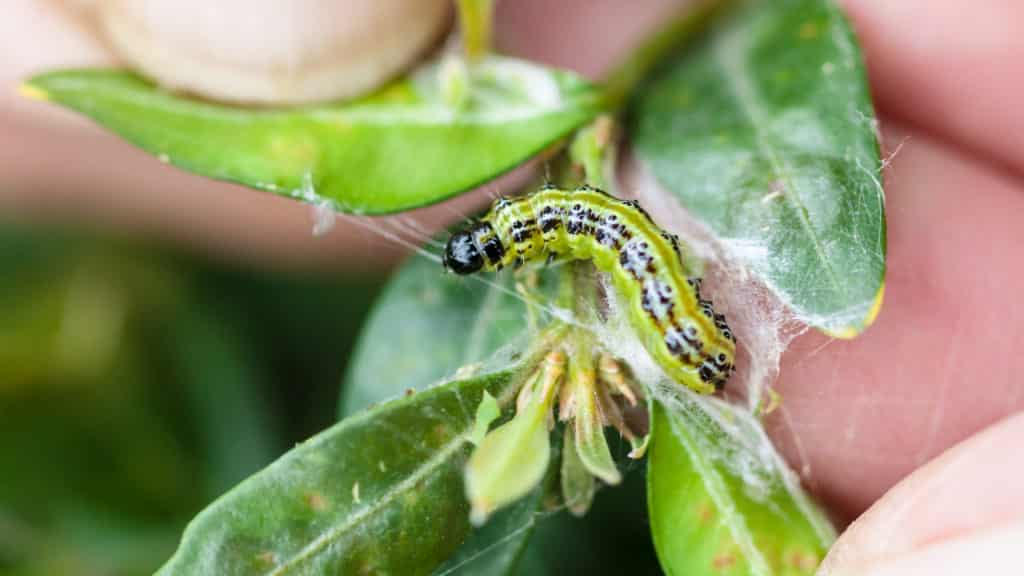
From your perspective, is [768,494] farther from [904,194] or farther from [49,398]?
[49,398]

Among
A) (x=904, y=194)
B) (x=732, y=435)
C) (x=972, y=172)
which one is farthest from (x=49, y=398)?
(x=972, y=172)

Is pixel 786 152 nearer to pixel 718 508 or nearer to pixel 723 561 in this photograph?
pixel 718 508

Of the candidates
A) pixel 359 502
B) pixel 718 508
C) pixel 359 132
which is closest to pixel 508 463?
pixel 359 502

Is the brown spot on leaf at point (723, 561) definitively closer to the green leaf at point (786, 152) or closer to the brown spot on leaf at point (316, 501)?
the green leaf at point (786, 152)

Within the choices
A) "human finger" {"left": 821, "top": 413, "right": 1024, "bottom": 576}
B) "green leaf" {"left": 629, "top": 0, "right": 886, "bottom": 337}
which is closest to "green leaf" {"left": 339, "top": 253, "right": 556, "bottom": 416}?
"green leaf" {"left": 629, "top": 0, "right": 886, "bottom": 337}

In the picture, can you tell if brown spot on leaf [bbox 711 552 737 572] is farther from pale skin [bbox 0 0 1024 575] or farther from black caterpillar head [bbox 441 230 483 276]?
black caterpillar head [bbox 441 230 483 276]
